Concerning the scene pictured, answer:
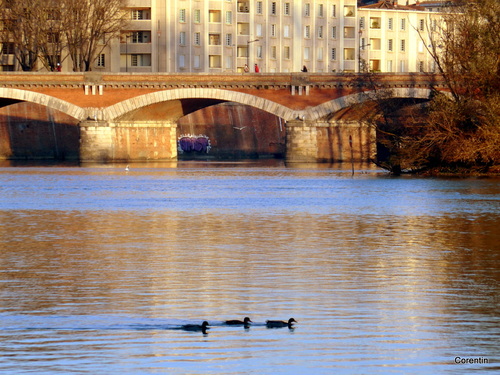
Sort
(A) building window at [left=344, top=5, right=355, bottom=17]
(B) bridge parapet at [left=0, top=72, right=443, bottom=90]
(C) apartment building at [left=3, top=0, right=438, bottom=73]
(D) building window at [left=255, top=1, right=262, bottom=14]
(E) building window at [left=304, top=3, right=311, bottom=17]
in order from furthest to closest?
(A) building window at [left=344, top=5, right=355, bottom=17] → (E) building window at [left=304, top=3, right=311, bottom=17] → (D) building window at [left=255, top=1, right=262, bottom=14] → (C) apartment building at [left=3, top=0, right=438, bottom=73] → (B) bridge parapet at [left=0, top=72, right=443, bottom=90]

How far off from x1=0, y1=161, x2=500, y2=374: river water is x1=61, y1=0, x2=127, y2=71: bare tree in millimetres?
65116

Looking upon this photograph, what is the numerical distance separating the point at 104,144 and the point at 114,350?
3040 inches

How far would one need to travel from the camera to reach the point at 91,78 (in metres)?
88.4

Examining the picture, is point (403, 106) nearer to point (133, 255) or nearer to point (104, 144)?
point (104, 144)

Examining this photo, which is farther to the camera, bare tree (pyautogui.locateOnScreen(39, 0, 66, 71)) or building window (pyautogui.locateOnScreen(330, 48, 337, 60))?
building window (pyautogui.locateOnScreen(330, 48, 337, 60))

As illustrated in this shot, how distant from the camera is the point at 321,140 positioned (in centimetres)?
9012

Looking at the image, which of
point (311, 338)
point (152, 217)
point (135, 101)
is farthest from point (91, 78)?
point (311, 338)

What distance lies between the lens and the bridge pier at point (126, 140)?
9050cm

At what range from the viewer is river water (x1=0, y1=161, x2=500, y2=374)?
48.4 ft

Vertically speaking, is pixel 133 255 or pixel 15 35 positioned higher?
pixel 15 35

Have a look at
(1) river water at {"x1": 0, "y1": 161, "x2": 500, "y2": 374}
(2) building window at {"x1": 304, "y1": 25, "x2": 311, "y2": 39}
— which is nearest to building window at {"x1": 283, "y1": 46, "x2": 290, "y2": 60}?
(2) building window at {"x1": 304, "y1": 25, "x2": 311, "y2": 39}

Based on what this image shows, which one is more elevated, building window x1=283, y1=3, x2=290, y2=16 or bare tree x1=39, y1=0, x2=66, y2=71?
building window x1=283, y1=3, x2=290, y2=16

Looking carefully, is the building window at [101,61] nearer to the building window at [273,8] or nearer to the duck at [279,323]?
the building window at [273,8]

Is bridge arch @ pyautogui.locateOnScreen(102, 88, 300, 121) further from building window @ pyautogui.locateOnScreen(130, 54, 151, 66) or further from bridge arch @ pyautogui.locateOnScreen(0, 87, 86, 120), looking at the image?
building window @ pyautogui.locateOnScreen(130, 54, 151, 66)
